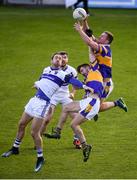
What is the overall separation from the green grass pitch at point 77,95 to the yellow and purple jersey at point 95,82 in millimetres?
1377

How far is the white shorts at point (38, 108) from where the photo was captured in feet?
42.0

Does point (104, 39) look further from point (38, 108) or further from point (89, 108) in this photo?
point (38, 108)

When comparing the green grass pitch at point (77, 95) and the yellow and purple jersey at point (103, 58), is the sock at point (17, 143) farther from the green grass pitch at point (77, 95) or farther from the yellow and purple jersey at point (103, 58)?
the yellow and purple jersey at point (103, 58)

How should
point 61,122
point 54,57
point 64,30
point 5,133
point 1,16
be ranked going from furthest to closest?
point 1,16, point 64,30, point 5,133, point 61,122, point 54,57

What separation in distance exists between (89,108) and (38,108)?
3.19 feet

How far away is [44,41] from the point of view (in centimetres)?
2494

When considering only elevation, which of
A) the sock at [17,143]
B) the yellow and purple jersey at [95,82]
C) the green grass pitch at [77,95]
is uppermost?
the yellow and purple jersey at [95,82]

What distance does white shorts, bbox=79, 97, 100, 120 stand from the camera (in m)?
13.1

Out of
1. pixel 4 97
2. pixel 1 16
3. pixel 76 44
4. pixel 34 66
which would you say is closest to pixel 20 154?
pixel 4 97

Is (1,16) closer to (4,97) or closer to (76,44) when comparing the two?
(76,44)

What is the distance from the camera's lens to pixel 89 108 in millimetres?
13141

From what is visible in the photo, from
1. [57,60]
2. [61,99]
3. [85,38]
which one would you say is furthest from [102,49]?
[61,99]

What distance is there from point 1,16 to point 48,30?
10.6ft

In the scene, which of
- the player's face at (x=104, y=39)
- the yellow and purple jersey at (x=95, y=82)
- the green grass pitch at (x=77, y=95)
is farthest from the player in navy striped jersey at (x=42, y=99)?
the player's face at (x=104, y=39)
